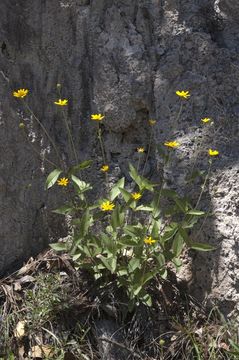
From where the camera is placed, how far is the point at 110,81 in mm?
3781

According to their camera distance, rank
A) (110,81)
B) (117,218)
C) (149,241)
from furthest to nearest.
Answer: (110,81) < (117,218) < (149,241)

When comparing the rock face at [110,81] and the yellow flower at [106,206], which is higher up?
the rock face at [110,81]

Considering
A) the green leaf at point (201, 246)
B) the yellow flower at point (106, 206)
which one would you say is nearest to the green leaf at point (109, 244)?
the yellow flower at point (106, 206)

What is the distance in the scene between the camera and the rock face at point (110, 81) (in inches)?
144

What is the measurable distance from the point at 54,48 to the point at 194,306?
1603 mm

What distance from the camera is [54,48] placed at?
390cm

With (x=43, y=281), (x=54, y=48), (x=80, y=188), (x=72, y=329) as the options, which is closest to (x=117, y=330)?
(x=72, y=329)

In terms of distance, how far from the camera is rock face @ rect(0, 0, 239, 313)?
3.65 metres

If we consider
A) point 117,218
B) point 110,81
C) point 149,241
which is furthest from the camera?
point 110,81

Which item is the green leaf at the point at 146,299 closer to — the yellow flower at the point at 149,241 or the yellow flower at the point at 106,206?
the yellow flower at the point at 149,241

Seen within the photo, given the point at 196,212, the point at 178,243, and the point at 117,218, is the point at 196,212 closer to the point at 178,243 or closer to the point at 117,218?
the point at 178,243

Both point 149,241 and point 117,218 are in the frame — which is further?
point 117,218

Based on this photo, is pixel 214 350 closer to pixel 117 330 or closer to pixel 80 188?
pixel 117 330

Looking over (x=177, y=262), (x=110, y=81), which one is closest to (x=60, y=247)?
(x=177, y=262)
